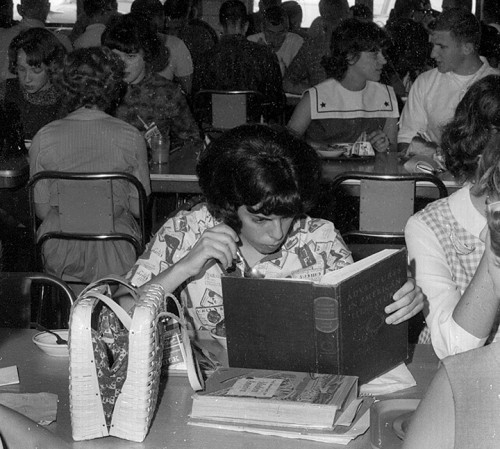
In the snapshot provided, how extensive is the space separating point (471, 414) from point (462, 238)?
3.66 ft

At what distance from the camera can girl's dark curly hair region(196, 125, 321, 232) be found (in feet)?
7.35

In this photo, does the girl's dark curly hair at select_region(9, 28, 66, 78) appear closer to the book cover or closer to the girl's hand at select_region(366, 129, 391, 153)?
the girl's hand at select_region(366, 129, 391, 153)

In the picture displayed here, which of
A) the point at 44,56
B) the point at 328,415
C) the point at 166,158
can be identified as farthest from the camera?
the point at 44,56

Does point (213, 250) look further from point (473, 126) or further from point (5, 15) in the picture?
point (5, 15)

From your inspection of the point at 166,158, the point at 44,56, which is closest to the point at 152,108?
the point at 44,56

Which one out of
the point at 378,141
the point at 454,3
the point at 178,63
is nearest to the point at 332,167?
the point at 378,141

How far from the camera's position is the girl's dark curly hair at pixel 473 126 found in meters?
2.37

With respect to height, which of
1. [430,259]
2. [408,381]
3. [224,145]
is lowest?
[408,381]

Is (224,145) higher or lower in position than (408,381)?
higher

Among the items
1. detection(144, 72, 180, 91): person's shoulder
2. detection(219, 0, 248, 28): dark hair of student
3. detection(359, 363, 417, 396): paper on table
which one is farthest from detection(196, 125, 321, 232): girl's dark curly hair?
detection(219, 0, 248, 28): dark hair of student

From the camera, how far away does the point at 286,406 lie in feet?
5.72

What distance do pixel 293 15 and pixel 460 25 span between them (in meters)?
4.31

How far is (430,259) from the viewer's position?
233 centimetres

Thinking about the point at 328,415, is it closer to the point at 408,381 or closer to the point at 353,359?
the point at 353,359
